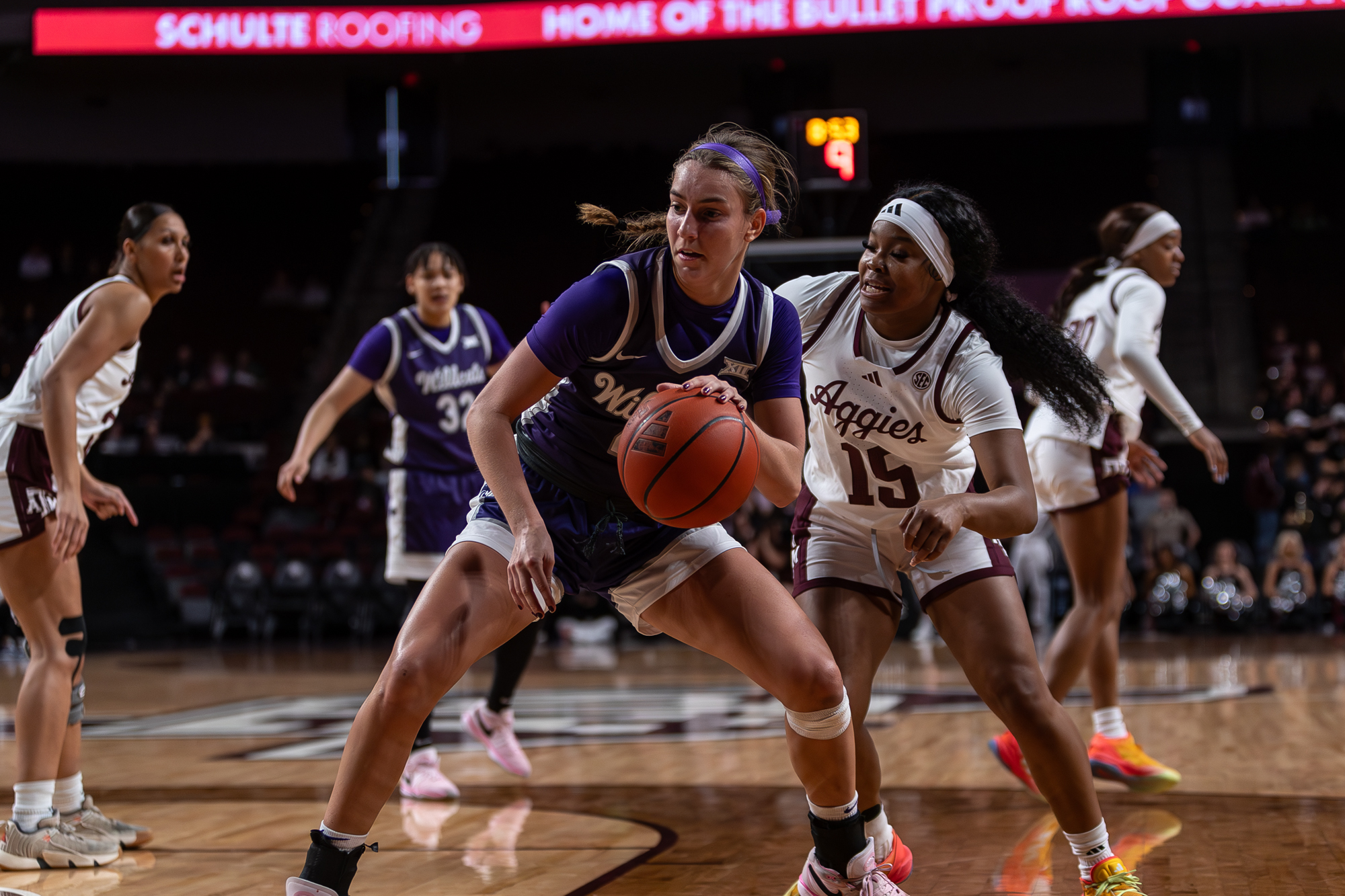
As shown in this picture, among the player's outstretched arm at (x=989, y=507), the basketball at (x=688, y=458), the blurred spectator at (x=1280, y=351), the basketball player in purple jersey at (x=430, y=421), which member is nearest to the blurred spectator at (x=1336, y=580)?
the blurred spectator at (x=1280, y=351)

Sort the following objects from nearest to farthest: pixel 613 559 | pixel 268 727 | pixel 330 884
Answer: pixel 330 884, pixel 613 559, pixel 268 727

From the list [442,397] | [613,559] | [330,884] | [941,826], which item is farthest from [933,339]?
[442,397]

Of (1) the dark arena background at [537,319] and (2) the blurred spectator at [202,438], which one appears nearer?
(1) the dark arena background at [537,319]

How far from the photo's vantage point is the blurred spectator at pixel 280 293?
17609 millimetres

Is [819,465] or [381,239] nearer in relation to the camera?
[819,465]

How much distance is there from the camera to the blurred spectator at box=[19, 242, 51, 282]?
16562mm

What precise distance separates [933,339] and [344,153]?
1633 centimetres

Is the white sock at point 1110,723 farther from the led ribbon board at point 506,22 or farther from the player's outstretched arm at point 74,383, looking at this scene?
the led ribbon board at point 506,22

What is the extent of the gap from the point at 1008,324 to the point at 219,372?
13972mm

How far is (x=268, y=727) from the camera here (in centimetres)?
639

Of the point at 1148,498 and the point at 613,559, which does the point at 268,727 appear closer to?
the point at 613,559

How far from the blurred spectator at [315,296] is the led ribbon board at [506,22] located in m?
3.83

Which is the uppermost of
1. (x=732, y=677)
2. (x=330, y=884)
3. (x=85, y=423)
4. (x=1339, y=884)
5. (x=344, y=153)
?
(x=344, y=153)

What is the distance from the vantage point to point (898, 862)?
3.22 meters
